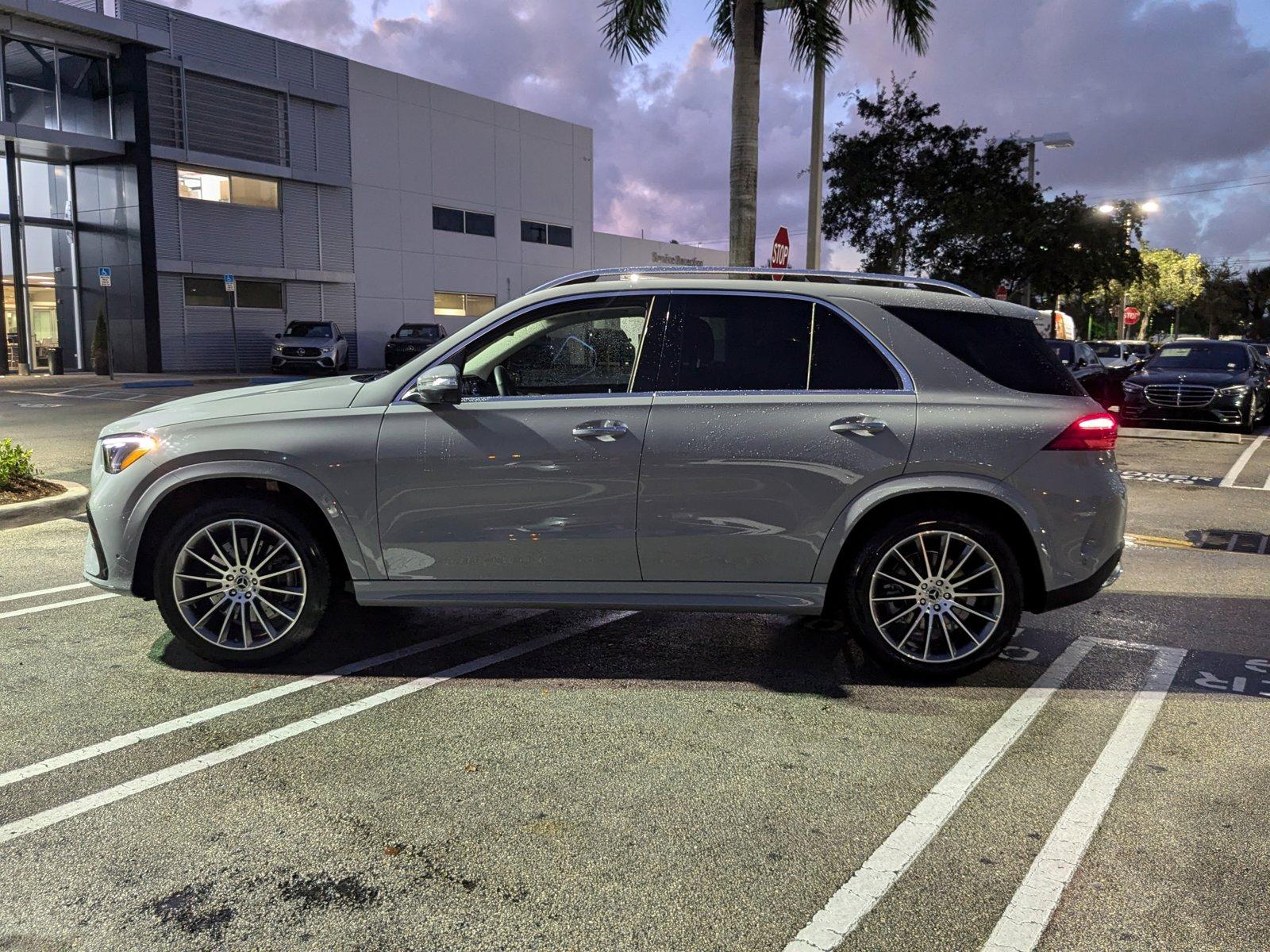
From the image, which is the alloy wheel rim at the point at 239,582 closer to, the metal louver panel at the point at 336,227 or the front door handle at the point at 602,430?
the front door handle at the point at 602,430

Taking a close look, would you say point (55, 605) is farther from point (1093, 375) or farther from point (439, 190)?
point (439, 190)

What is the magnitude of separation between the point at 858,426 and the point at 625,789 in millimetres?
1913

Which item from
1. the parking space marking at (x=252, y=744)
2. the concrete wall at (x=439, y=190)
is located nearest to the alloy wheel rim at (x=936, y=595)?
the parking space marking at (x=252, y=744)

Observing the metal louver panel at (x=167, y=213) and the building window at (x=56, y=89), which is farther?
the metal louver panel at (x=167, y=213)

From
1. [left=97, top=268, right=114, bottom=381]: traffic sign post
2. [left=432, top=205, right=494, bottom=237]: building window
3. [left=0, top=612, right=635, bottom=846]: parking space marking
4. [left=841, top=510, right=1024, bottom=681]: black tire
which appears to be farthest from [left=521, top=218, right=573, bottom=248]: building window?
[left=841, top=510, right=1024, bottom=681]: black tire

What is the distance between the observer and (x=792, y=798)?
3.46 meters

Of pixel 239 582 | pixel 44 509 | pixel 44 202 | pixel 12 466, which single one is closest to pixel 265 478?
pixel 239 582

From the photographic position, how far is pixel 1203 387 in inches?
678

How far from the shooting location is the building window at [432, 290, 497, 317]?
38062 millimetres

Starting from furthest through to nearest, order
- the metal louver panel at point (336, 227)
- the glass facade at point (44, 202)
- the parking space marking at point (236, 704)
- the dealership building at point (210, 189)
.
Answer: the metal louver panel at point (336, 227)
the dealership building at point (210, 189)
the glass facade at point (44, 202)
the parking space marking at point (236, 704)

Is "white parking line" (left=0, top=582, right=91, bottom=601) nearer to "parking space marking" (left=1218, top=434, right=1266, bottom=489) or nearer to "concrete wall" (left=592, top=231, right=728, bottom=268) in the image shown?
"parking space marking" (left=1218, top=434, right=1266, bottom=489)

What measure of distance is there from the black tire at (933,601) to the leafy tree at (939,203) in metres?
25.6

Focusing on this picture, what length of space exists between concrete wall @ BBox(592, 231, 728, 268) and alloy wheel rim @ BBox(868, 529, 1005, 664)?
36.6 meters

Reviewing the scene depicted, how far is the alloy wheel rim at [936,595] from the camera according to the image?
454cm
